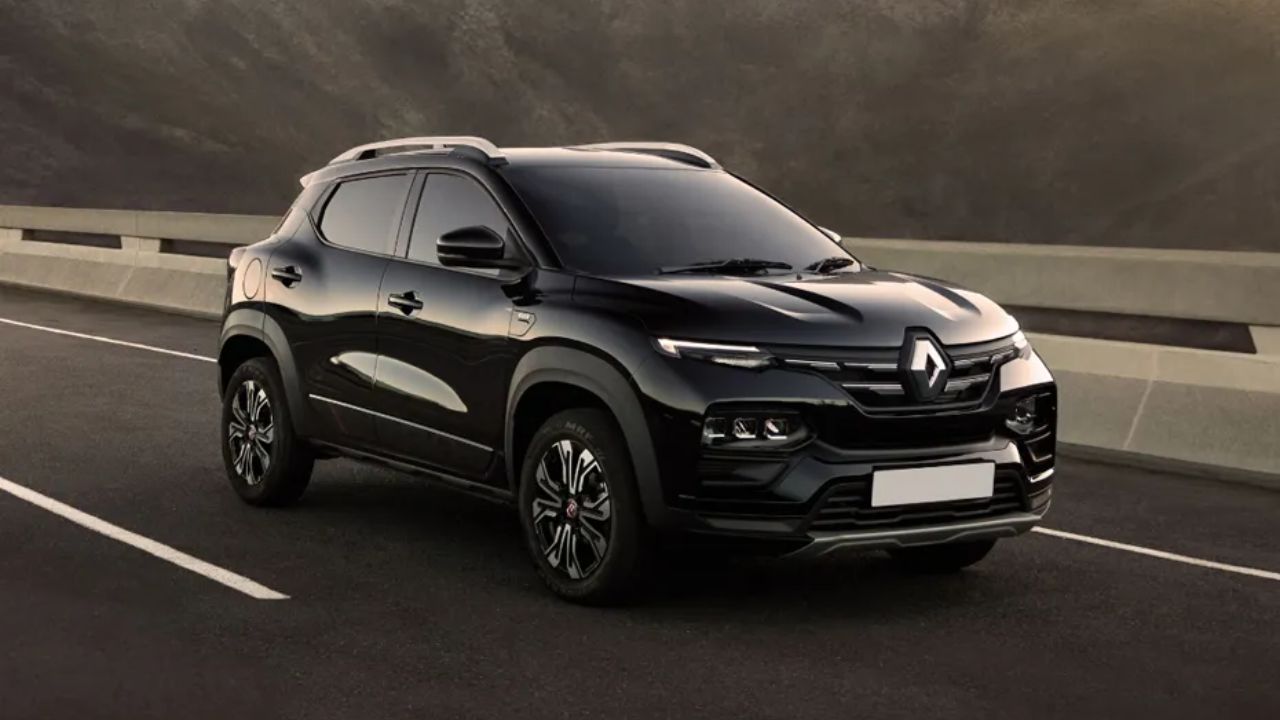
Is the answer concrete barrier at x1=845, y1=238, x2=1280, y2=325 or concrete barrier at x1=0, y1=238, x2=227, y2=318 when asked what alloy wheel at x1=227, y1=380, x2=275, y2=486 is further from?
concrete barrier at x1=0, y1=238, x2=227, y2=318

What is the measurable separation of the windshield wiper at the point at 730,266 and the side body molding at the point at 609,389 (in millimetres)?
618

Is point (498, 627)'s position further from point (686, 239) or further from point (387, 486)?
point (387, 486)

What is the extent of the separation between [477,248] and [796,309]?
1.40 m

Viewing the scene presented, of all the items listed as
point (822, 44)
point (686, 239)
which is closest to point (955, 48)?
point (822, 44)

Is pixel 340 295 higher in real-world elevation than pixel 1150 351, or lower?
higher

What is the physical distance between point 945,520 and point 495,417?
186cm

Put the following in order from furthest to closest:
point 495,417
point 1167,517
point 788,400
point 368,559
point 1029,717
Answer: point 1167,517 → point 368,559 → point 495,417 → point 788,400 → point 1029,717

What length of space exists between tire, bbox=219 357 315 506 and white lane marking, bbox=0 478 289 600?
79 centimetres

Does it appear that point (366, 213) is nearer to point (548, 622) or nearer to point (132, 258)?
point (548, 622)

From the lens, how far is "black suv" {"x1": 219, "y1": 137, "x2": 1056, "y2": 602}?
7.26 meters

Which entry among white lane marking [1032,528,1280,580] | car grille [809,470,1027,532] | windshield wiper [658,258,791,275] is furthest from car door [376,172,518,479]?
white lane marking [1032,528,1280,580]

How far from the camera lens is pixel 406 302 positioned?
28.5ft

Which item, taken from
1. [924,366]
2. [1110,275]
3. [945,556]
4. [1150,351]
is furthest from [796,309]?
[1110,275]

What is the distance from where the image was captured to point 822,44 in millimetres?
90938
